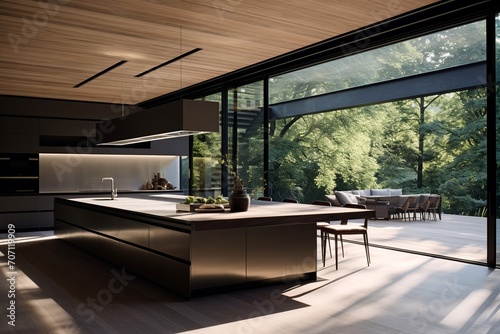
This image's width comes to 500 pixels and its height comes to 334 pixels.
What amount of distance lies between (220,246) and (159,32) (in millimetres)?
2721

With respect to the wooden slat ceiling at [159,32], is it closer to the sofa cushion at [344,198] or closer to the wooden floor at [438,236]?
the wooden floor at [438,236]

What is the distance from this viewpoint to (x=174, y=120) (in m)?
5.63

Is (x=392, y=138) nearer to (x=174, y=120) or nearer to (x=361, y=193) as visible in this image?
(x=361, y=193)

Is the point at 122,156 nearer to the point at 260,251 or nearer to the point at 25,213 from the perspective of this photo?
the point at 25,213

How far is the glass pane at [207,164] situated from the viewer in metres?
9.81

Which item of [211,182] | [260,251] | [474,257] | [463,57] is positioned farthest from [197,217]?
[463,57]

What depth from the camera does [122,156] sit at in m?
11.2

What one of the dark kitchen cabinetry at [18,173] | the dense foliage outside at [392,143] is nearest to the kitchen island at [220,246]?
the dark kitchen cabinetry at [18,173]

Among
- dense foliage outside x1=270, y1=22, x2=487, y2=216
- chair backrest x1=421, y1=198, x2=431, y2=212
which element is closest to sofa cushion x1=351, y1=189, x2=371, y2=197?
chair backrest x1=421, y1=198, x2=431, y2=212

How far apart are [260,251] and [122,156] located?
703cm

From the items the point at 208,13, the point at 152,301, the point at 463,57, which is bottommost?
the point at 152,301

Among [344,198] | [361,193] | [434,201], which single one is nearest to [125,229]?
[344,198]

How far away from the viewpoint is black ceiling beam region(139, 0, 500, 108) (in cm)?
549

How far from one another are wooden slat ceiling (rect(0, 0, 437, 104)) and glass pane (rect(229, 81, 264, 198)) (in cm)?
85
